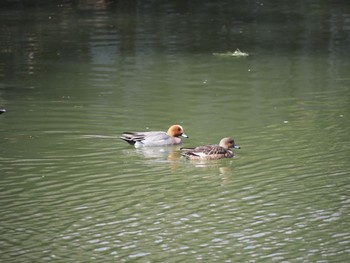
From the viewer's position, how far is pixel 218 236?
8.60 metres

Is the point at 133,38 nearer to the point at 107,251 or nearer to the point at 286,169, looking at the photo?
the point at 286,169

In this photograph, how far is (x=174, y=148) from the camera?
38.8 ft

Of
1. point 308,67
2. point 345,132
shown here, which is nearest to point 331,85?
point 308,67

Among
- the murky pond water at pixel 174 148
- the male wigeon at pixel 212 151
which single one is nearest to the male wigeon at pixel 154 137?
the murky pond water at pixel 174 148

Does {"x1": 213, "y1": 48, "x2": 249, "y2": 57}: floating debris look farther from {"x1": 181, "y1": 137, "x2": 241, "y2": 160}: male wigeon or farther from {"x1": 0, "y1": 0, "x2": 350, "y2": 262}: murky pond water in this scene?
{"x1": 181, "y1": 137, "x2": 241, "y2": 160}: male wigeon

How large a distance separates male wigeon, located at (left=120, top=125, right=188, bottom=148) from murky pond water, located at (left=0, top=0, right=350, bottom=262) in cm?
11

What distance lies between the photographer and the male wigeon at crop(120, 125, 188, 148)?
11.6 metres

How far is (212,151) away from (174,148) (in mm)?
887

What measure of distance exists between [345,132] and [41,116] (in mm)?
3846

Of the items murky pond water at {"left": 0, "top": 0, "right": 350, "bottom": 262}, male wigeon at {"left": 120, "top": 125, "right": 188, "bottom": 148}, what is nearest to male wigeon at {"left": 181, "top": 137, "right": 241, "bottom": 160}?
murky pond water at {"left": 0, "top": 0, "right": 350, "bottom": 262}

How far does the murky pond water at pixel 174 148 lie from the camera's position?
28.1ft

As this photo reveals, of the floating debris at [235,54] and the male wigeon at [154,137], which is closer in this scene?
the male wigeon at [154,137]

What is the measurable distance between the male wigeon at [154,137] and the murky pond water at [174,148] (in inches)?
4.5

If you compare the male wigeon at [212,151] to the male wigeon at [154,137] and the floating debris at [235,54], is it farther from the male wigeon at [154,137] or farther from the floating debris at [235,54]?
the floating debris at [235,54]
